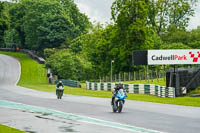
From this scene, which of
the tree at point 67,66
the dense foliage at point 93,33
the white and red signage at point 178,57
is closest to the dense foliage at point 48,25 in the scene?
the dense foliage at point 93,33

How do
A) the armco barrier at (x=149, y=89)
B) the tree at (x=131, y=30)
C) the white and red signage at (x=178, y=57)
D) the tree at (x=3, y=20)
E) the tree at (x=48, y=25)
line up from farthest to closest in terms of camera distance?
1. the tree at (x=48, y=25)
2. the tree at (x=131, y=30)
3. the tree at (x=3, y=20)
4. the white and red signage at (x=178, y=57)
5. the armco barrier at (x=149, y=89)

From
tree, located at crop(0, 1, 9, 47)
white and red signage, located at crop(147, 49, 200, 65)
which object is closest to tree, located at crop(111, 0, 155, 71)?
tree, located at crop(0, 1, 9, 47)

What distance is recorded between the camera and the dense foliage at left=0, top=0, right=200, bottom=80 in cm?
7369

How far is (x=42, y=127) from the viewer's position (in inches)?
666

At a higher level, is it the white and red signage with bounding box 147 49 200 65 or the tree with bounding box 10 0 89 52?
the tree with bounding box 10 0 89 52

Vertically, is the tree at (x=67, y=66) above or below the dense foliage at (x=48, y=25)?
below

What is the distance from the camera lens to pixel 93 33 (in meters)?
102

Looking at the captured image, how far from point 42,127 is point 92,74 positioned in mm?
66728

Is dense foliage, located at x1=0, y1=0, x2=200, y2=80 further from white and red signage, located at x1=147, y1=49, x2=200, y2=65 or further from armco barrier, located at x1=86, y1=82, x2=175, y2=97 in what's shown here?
white and red signage, located at x1=147, y1=49, x2=200, y2=65

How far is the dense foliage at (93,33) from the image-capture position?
7369cm

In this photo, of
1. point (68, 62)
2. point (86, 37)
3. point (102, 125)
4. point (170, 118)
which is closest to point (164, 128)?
point (102, 125)

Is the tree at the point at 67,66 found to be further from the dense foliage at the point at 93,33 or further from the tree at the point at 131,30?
the tree at the point at 131,30

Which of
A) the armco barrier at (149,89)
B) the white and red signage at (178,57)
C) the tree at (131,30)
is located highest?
the tree at (131,30)

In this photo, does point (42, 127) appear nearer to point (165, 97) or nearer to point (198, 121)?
point (198, 121)
